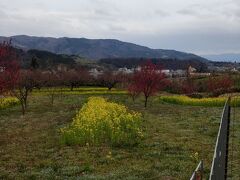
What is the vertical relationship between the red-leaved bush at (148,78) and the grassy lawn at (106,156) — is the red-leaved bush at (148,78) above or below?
above

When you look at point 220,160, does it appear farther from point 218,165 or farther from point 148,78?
point 148,78

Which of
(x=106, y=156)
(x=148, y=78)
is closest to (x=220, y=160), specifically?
(x=106, y=156)

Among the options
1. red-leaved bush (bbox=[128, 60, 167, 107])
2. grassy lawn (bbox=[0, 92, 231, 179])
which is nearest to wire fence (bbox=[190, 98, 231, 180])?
grassy lawn (bbox=[0, 92, 231, 179])

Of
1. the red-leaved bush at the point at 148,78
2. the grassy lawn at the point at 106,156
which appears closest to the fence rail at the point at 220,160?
the grassy lawn at the point at 106,156

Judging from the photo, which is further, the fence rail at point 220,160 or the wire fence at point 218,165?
the fence rail at point 220,160

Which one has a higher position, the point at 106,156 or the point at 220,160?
the point at 220,160

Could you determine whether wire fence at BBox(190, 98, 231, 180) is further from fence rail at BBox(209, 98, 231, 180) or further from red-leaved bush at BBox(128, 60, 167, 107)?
red-leaved bush at BBox(128, 60, 167, 107)

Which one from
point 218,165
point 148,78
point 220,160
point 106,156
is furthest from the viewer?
point 148,78

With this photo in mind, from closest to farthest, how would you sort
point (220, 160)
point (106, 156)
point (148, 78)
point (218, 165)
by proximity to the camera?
point (218, 165), point (220, 160), point (106, 156), point (148, 78)

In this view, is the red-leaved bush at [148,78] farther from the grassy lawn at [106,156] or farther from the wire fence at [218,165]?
the wire fence at [218,165]

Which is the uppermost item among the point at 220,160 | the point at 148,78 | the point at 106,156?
the point at 148,78

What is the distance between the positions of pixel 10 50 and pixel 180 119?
14177 mm

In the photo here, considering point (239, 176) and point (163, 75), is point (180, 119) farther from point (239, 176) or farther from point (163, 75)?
point (239, 176)

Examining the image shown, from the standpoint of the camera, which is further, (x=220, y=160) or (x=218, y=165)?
(x=220, y=160)
